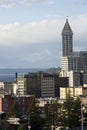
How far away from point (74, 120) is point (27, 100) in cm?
3779

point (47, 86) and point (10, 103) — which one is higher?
point (47, 86)

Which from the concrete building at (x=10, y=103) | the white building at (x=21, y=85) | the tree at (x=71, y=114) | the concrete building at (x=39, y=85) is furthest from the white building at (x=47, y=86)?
the tree at (x=71, y=114)

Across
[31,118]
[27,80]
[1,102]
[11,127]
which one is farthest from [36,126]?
[27,80]

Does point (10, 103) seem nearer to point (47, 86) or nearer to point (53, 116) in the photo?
point (53, 116)

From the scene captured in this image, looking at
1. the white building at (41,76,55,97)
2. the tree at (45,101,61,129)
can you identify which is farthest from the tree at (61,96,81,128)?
the white building at (41,76,55,97)

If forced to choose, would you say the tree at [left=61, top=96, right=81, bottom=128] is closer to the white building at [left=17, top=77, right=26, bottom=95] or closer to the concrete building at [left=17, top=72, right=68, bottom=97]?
the concrete building at [left=17, top=72, right=68, bottom=97]

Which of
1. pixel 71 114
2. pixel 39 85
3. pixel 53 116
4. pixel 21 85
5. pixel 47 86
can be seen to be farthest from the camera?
pixel 47 86

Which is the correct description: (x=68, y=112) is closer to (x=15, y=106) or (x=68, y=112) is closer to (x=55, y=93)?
(x=15, y=106)

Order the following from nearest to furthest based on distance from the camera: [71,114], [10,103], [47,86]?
1. [71,114]
2. [10,103]
3. [47,86]

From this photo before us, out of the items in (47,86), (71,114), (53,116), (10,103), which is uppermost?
(47,86)

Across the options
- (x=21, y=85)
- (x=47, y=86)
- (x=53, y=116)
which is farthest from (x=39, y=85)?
(x=53, y=116)

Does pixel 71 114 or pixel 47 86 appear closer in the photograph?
pixel 71 114

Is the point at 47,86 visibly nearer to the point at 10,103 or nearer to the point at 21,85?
the point at 21,85

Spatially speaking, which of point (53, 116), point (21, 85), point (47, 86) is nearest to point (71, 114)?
point (53, 116)
